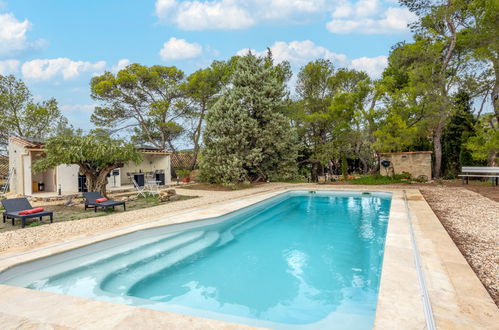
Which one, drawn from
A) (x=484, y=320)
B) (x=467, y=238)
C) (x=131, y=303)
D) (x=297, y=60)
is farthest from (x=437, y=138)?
(x=131, y=303)

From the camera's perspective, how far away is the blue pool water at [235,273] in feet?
12.1

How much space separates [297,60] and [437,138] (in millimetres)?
10768

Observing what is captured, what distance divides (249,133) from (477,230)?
12.1m

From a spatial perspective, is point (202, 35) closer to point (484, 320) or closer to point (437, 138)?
point (437, 138)

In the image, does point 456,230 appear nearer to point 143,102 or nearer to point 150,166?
point 150,166

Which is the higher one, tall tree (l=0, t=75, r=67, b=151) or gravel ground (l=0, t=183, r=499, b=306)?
tall tree (l=0, t=75, r=67, b=151)

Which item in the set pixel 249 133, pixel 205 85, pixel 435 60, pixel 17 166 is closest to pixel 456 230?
pixel 249 133

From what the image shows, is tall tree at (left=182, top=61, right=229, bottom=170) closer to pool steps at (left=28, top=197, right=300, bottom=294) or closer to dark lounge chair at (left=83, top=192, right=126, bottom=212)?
dark lounge chair at (left=83, top=192, right=126, bottom=212)

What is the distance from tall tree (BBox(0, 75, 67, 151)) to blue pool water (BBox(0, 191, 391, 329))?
21.7 meters

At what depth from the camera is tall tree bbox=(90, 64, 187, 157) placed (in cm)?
2039

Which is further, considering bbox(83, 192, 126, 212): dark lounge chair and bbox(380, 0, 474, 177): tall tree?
bbox(380, 0, 474, 177): tall tree

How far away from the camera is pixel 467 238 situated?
4977mm

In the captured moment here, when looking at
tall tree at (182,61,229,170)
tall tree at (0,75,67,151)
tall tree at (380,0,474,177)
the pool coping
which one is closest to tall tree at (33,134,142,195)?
the pool coping

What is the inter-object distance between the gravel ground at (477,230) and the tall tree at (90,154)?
9.93 meters
